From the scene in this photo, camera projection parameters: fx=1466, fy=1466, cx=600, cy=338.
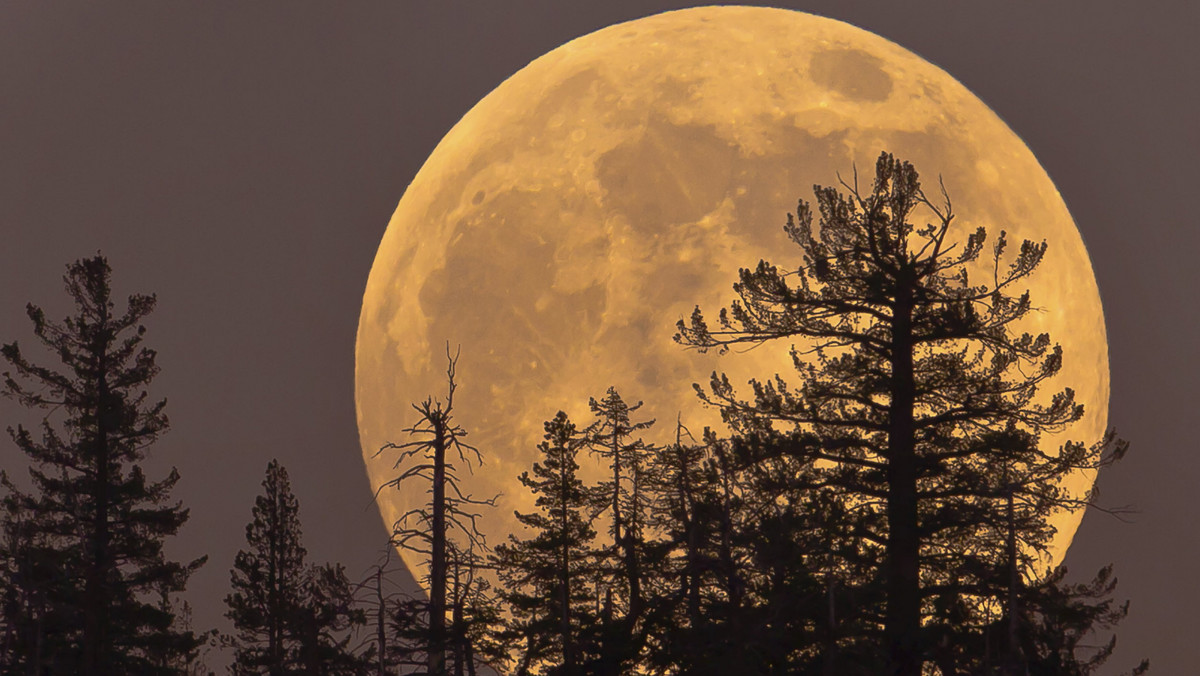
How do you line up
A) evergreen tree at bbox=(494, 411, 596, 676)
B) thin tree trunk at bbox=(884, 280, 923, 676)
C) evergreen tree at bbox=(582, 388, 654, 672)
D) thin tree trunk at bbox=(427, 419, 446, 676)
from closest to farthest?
thin tree trunk at bbox=(884, 280, 923, 676), thin tree trunk at bbox=(427, 419, 446, 676), evergreen tree at bbox=(582, 388, 654, 672), evergreen tree at bbox=(494, 411, 596, 676)

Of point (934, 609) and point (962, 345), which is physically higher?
point (962, 345)

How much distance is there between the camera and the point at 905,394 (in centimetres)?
2531

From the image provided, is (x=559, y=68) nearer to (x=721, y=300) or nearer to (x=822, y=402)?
(x=721, y=300)

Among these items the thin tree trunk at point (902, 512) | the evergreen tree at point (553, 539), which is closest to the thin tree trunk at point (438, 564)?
the thin tree trunk at point (902, 512)

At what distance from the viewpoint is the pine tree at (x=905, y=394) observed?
82.3 ft

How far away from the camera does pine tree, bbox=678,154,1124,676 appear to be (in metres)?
25.1

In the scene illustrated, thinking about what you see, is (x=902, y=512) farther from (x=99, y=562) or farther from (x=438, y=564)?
(x=99, y=562)

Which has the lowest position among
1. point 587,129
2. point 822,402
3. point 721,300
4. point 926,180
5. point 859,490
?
point 859,490

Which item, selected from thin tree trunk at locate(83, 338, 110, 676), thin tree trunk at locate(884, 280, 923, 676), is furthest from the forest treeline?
thin tree trunk at locate(83, 338, 110, 676)

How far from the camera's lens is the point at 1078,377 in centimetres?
3566

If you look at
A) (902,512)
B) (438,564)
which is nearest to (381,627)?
(438,564)

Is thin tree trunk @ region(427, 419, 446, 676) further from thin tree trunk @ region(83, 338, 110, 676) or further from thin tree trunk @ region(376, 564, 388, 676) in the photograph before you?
thin tree trunk @ region(83, 338, 110, 676)

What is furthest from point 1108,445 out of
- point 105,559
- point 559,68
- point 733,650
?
point 105,559

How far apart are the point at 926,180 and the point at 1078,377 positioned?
6.33 metres
